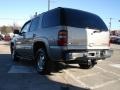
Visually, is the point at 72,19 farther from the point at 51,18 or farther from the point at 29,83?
the point at 29,83

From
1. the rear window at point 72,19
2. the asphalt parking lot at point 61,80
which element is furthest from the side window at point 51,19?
the asphalt parking lot at point 61,80

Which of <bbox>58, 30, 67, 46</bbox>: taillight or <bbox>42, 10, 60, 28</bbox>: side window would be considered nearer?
<bbox>58, 30, 67, 46</bbox>: taillight

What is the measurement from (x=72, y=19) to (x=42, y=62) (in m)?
1.78

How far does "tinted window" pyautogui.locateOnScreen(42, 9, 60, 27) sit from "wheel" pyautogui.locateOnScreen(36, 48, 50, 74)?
2.89 ft

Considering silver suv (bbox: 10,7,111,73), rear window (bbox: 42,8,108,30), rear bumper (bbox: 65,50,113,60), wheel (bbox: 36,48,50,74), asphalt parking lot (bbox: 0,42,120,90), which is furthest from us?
→ wheel (bbox: 36,48,50,74)

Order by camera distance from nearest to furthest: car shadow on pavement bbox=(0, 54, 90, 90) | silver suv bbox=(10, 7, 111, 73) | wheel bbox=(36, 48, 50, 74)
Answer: car shadow on pavement bbox=(0, 54, 90, 90) < silver suv bbox=(10, 7, 111, 73) < wheel bbox=(36, 48, 50, 74)

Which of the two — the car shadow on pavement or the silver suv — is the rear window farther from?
the car shadow on pavement

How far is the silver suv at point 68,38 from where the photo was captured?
29.0 ft

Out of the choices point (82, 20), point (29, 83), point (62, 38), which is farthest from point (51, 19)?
point (29, 83)

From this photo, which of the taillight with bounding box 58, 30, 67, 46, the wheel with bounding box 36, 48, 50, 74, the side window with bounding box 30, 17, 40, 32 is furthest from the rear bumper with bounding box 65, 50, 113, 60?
the side window with bounding box 30, 17, 40, 32

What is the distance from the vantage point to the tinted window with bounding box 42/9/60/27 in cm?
929

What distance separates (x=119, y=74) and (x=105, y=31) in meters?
1.64

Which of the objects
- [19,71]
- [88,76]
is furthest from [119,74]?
[19,71]

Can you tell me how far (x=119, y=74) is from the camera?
34.4 feet
